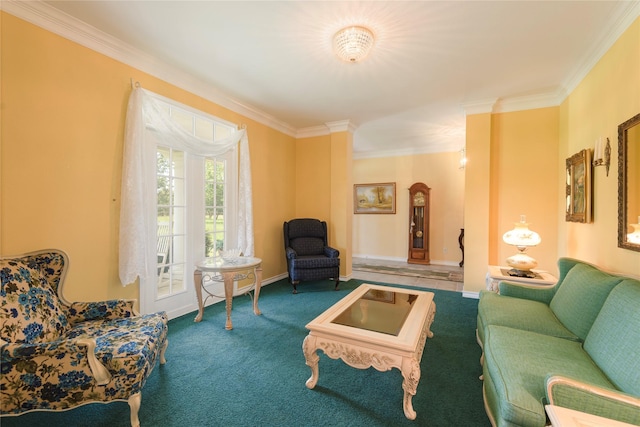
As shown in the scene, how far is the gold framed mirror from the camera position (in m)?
1.85

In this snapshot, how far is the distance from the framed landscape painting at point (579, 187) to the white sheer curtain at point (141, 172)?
4.02m

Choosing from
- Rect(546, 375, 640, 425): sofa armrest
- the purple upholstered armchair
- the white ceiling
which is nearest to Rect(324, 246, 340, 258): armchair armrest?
the purple upholstered armchair

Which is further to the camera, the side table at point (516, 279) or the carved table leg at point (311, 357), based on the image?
the side table at point (516, 279)

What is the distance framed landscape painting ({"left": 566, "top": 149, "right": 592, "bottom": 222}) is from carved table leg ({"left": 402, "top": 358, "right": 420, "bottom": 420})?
93.5 inches

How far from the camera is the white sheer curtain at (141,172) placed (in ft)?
8.31

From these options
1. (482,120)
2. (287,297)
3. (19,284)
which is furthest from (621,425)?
(482,120)

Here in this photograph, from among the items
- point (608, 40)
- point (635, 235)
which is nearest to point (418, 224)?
point (608, 40)

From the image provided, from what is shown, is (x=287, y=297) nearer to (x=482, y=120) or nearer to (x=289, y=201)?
(x=289, y=201)

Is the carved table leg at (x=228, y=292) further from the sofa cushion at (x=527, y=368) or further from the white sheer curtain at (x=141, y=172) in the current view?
the sofa cushion at (x=527, y=368)

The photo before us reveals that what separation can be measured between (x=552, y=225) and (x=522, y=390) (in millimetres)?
3217

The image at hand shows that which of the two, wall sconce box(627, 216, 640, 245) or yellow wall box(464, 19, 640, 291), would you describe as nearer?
wall sconce box(627, 216, 640, 245)

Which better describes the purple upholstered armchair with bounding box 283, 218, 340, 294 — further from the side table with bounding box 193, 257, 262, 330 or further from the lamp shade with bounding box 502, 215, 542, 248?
the lamp shade with bounding box 502, 215, 542, 248

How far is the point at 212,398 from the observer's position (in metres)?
1.80

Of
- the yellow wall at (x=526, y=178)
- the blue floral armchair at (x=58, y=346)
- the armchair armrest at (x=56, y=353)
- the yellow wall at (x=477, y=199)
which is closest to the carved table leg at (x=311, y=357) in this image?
the blue floral armchair at (x=58, y=346)
